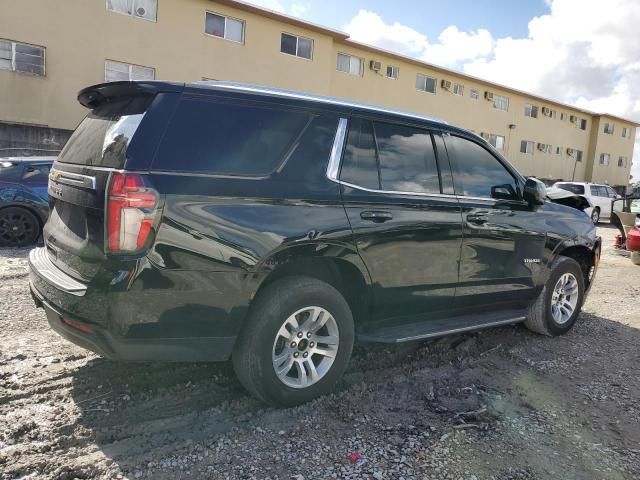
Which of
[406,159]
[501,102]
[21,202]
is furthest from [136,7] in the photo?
[501,102]

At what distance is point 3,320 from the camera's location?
4.40 metres

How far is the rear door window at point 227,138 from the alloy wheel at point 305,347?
0.95 metres

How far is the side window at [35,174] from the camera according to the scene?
7824mm

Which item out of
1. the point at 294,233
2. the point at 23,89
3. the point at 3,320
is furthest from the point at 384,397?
the point at 23,89

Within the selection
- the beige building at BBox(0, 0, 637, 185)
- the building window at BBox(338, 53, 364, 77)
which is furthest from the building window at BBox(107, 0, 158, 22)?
the building window at BBox(338, 53, 364, 77)

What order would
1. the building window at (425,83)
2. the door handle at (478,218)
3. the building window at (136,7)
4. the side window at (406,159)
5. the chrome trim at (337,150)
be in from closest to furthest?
the chrome trim at (337,150) < the side window at (406,159) < the door handle at (478,218) < the building window at (136,7) < the building window at (425,83)

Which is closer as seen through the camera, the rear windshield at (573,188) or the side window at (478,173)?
the side window at (478,173)

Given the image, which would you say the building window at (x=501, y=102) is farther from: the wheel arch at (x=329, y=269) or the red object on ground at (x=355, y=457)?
the red object on ground at (x=355, y=457)

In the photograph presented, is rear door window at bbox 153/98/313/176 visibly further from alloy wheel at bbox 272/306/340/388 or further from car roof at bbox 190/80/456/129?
alloy wheel at bbox 272/306/340/388

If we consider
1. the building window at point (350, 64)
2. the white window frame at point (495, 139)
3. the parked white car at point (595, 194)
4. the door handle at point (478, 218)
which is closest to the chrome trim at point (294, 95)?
the door handle at point (478, 218)

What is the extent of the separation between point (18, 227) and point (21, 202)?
1.33 feet

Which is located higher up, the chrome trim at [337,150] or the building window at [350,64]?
the building window at [350,64]

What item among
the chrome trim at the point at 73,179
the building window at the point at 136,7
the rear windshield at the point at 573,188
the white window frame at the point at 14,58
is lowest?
the chrome trim at the point at 73,179

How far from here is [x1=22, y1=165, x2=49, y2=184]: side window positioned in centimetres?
782
